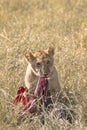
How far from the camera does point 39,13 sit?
1000 cm

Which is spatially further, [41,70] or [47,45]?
[47,45]

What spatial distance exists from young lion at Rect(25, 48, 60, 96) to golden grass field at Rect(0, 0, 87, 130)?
17 centimetres

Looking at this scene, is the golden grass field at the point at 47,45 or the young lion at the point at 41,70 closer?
the golden grass field at the point at 47,45

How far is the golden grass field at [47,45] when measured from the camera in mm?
5094

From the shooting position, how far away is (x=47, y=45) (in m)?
→ 7.12

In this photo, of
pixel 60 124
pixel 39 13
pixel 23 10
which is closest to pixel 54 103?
pixel 60 124

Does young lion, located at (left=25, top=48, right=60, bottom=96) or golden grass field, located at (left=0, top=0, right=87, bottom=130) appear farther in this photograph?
young lion, located at (left=25, top=48, right=60, bottom=96)

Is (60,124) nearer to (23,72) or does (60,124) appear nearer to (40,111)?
(40,111)

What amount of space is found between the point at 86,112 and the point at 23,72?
1.19 meters

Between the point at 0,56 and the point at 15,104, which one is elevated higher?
the point at 0,56

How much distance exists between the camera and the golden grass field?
5.09 m

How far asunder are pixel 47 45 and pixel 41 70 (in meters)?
1.60

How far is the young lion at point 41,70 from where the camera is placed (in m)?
5.55

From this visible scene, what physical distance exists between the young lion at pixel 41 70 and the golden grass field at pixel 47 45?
0.17m
